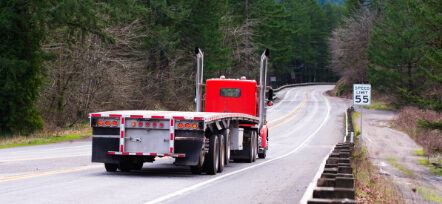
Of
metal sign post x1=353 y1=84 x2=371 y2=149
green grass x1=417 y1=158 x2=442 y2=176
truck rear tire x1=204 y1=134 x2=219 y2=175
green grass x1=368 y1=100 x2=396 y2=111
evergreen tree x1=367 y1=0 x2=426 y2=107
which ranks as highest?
evergreen tree x1=367 y1=0 x2=426 y2=107

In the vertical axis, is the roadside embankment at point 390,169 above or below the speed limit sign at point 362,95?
below

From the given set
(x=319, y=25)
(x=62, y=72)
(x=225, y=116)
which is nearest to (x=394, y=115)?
(x=62, y=72)

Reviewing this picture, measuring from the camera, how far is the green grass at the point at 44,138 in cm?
2668

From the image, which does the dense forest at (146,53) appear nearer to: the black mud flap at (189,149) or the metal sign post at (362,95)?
the metal sign post at (362,95)

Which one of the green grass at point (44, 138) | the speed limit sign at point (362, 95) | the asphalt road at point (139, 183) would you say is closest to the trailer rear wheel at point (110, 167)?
the asphalt road at point (139, 183)

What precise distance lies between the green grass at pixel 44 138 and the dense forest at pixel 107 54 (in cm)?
116

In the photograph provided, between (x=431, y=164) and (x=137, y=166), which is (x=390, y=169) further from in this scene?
(x=137, y=166)

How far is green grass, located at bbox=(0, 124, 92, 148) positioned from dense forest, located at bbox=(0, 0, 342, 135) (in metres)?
1.16

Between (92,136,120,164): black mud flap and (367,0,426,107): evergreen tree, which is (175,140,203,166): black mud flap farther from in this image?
(367,0,426,107): evergreen tree

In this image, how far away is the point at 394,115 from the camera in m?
60.1

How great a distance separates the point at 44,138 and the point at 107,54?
39.8 feet

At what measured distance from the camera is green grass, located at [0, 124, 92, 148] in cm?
2668

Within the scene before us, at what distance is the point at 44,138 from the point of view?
1159 inches

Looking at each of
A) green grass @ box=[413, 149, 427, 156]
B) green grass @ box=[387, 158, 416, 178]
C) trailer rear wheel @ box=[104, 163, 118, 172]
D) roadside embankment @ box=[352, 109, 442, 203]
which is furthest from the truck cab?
green grass @ box=[413, 149, 427, 156]
